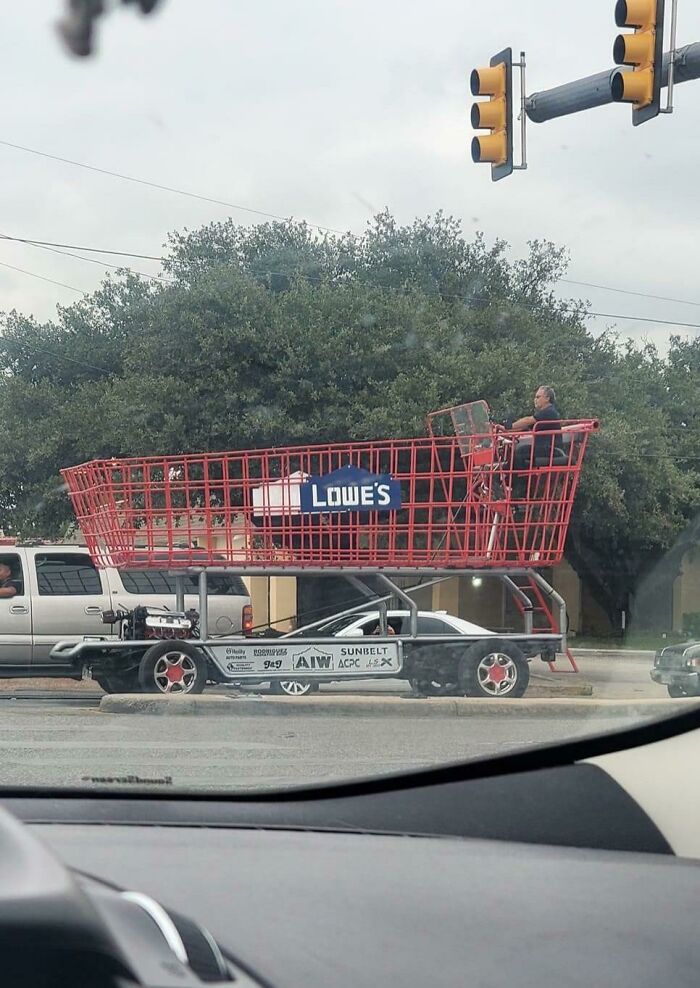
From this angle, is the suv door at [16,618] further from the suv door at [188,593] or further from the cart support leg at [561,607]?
the cart support leg at [561,607]

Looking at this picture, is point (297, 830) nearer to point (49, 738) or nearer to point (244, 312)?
point (244, 312)

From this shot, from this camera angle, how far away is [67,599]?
8102mm

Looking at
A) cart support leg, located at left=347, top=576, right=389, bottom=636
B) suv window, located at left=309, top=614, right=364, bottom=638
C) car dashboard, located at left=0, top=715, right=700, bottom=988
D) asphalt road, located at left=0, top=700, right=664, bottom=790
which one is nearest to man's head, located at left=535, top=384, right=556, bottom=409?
asphalt road, located at left=0, top=700, right=664, bottom=790

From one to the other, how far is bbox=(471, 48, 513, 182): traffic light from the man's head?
73 cm

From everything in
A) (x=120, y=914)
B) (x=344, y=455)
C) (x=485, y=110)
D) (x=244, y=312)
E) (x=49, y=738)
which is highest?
(x=485, y=110)

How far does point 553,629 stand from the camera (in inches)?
164

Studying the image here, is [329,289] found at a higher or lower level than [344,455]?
higher

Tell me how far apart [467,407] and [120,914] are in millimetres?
3102

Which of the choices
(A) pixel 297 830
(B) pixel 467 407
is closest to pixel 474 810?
(A) pixel 297 830

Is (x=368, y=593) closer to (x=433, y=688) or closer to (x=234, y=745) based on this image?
(x=433, y=688)

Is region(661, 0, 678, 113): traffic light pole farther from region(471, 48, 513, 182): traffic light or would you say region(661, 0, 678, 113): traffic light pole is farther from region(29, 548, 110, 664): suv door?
region(29, 548, 110, 664): suv door

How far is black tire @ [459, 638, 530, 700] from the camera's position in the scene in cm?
395

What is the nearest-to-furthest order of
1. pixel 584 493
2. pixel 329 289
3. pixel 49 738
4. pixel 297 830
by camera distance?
pixel 297 830 < pixel 329 289 < pixel 49 738 < pixel 584 493

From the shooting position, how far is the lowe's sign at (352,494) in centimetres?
475
